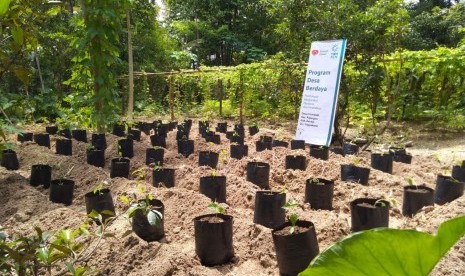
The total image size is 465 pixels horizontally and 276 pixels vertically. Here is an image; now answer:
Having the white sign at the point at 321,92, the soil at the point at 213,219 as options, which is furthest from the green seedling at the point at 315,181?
the white sign at the point at 321,92

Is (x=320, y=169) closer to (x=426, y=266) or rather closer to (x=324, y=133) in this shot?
(x=324, y=133)

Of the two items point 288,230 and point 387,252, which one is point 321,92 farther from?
point 387,252

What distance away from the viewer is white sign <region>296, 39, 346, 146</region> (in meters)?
5.55

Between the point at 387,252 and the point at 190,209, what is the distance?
245 cm

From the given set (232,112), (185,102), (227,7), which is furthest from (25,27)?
(227,7)

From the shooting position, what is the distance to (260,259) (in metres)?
2.34

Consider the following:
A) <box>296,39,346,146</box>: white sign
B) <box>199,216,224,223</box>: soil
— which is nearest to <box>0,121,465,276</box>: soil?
<box>199,216,224,223</box>: soil

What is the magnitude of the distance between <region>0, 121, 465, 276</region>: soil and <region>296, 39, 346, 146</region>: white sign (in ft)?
1.43

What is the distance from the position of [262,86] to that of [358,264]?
9.21 metres

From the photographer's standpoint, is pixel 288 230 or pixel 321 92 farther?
pixel 321 92

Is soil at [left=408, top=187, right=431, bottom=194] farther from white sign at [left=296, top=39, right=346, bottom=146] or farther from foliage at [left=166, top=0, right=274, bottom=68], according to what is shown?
foliage at [left=166, top=0, right=274, bottom=68]

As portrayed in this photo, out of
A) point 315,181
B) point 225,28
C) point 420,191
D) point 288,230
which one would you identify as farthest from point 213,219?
point 225,28

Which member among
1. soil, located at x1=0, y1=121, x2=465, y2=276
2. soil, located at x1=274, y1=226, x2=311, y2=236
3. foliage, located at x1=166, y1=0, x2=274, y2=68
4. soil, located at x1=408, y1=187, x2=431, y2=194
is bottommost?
soil, located at x1=0, y1=121, x2=465, y2=276

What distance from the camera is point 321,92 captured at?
18.9 ft
